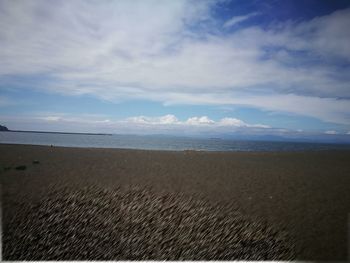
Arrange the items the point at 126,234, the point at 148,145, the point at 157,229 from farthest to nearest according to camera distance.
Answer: the point at 148,145 < the point at 157,229 < the point at 126,234

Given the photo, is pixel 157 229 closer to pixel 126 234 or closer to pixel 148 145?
pixel 126 234

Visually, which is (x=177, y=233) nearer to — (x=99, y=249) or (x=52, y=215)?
(x=99, y=249)

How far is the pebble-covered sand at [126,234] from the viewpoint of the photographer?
373 cm

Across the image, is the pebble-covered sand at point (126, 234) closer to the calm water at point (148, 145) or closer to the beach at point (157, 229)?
the beach at point (157, 229)

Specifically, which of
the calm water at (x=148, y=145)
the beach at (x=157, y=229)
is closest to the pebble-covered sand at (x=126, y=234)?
the beach at (x=157, y=229)

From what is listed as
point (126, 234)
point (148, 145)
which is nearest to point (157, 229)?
point (126, 234)

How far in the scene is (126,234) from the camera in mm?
3777

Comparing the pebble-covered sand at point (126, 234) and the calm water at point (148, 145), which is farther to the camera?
the calm water at point (148, 145)

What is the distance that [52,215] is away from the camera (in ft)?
13.5

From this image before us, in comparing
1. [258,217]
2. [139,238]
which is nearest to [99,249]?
[139,238]

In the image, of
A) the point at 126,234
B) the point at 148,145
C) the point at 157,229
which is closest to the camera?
the point at 126,234

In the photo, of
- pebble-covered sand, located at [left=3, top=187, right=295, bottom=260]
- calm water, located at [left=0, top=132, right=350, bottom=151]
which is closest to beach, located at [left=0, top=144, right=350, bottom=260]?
pebble-covered sand, located at [left=3, top=187, right=295, bottom=260]

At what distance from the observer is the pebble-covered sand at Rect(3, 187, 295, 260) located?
3729 mm

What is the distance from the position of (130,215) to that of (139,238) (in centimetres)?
40
